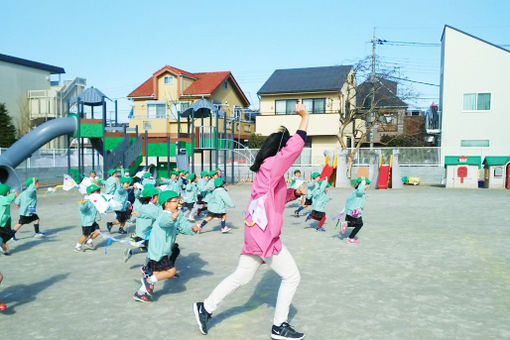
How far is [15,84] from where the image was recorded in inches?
1415

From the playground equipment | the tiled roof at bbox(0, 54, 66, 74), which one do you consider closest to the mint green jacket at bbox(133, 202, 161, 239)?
the playground equipment

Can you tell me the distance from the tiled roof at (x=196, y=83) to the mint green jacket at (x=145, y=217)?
92.0 ft

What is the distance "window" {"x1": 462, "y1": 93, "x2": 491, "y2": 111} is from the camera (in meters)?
26.8

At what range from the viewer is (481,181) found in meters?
23.1

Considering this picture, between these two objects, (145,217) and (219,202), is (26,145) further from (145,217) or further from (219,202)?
(145,217)

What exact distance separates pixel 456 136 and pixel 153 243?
1039 inches

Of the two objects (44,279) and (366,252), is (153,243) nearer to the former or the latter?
(44,279)

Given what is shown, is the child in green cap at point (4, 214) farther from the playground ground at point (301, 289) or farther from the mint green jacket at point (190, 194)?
the mint green jacket at point (190, 194)

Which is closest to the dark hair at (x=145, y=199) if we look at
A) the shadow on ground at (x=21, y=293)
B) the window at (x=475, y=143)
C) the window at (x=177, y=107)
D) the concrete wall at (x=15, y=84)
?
the shadow on ground at (x=21, y=293)

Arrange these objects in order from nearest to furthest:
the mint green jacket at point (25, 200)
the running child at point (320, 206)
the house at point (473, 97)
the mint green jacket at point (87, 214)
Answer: the mint green jacket at point (87, 214)
the mint green jacket at point (25, 200)
the running child at point (320, 206)
the house at point (473, 97)

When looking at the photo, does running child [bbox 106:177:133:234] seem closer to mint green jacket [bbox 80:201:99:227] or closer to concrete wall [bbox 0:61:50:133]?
mint green jacket [bbox 80:201:99:227]

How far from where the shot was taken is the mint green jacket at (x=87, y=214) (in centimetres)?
775

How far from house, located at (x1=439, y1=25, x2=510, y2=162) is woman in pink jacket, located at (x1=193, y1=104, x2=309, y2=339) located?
24.9 metres

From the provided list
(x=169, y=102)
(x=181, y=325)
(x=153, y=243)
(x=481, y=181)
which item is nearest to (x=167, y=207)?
(x=153, y=243)
